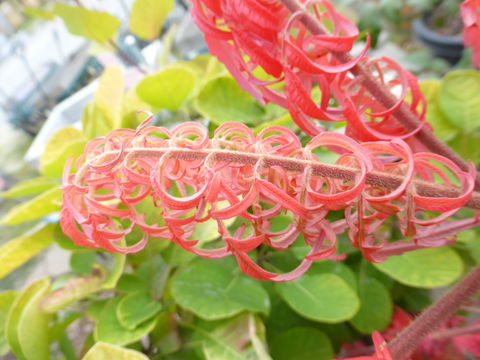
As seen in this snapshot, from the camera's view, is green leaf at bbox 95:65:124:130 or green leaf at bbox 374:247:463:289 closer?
green leaf at bbox 374:247:463:289

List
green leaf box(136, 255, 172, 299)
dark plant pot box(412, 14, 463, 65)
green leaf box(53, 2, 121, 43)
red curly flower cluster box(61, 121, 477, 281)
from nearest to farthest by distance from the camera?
red curly flower cluster box(61, 121, 477, 281) < green leaf box(136, 255, 172, 299) < green leaf box(53, 2, 121, 43) < dark plant pot box(412, 14, 463, 65)

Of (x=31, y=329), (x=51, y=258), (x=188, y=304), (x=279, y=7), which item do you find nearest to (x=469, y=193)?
(x=279, y=7)

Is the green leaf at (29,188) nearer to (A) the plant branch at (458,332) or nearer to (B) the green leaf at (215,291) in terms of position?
(B) the green leaf at (215,291)

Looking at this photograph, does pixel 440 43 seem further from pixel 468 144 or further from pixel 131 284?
pixel 131 284

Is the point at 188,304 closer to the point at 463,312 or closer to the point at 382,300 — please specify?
the point at 382,300

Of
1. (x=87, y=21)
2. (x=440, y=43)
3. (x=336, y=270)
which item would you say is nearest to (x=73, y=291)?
(x=336, y=270)

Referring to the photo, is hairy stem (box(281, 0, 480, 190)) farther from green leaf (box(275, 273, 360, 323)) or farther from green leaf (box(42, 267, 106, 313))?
green leaf (box(42, 267, 106, 313))

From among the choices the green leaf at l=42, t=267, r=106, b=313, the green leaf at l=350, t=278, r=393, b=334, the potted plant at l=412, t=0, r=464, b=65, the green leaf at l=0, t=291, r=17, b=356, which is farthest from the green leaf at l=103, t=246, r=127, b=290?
the potted plant at l=412, t=0, r=464, b=65
